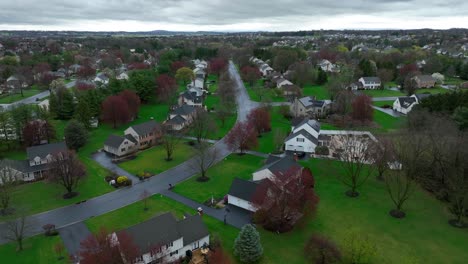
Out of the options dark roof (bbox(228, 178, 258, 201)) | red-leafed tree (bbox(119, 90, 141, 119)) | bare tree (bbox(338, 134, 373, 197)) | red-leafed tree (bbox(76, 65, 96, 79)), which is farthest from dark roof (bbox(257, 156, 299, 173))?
red-leafed tree (bbox(76, 65, 96, 79))

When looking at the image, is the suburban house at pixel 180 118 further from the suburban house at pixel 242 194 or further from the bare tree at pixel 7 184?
the suburban house at pixel 242 194

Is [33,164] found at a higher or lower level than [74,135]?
lower

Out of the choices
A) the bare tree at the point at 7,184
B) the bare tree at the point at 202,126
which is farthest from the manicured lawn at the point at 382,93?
the bare tree at the point at 7,184

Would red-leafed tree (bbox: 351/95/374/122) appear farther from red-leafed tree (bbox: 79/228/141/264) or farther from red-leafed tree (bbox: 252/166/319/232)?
red-leafed tree (bbox: 79/228/141/264)


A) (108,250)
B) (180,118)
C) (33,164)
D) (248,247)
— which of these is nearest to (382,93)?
(180,118)

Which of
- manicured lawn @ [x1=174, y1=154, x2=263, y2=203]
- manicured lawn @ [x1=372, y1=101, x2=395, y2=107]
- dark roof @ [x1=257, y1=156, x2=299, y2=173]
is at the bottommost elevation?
manicured lawn @ [x1=174, y1=154, x2=263, y2=203]

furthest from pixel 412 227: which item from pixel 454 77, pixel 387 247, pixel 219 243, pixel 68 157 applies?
pixel 454 77

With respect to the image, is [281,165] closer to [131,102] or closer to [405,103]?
[131,102]
